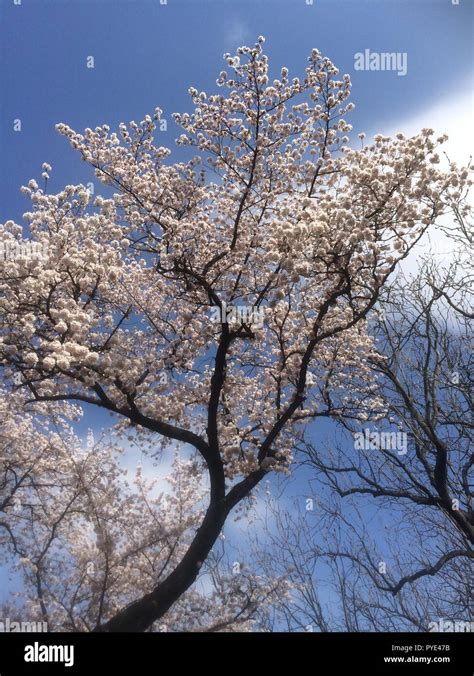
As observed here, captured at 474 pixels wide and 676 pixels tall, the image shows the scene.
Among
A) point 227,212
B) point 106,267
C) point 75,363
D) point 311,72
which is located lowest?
point 75,363

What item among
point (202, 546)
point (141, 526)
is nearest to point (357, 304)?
point (202, 546)

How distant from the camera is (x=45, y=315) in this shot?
26.4ft

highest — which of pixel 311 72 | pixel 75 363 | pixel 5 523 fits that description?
pixel 311 72

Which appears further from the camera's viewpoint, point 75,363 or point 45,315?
point 45,315

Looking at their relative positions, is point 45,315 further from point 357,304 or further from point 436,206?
point 436,206

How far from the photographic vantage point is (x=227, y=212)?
32.5 feet

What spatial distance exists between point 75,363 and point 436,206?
592 centimetres
